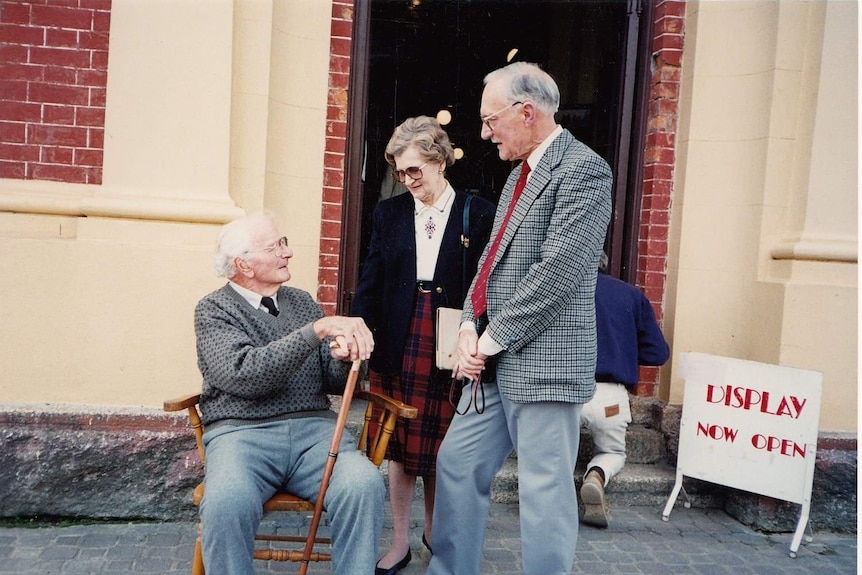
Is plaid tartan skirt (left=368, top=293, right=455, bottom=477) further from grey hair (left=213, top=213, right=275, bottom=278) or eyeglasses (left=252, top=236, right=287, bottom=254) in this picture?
grey hair (left=213, top=213, right=275, bottom=278)

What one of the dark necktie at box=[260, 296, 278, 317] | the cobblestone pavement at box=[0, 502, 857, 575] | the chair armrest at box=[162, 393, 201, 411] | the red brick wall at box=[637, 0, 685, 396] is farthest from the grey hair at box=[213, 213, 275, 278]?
the red brick wall at box=[637, 0, 685, 396]

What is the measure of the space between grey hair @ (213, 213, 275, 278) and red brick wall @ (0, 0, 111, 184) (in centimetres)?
141

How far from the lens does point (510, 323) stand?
265 cm

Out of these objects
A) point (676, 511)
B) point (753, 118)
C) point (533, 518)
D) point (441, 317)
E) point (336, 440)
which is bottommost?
point (676, 511)

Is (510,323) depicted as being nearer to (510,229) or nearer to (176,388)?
(510,229)

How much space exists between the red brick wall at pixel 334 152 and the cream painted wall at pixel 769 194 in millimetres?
2001

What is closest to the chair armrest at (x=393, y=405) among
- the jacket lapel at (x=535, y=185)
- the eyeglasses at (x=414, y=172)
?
the jacket lapel at (x=535, y=185)

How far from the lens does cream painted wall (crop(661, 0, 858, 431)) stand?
417 cm

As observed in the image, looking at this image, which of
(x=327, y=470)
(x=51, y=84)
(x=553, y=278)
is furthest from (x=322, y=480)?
(x=51, y=84)

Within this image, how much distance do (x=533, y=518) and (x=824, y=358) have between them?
2.31m

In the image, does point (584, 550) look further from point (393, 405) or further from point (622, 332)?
point (393, 405)

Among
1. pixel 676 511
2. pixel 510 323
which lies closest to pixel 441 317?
pixel 510 323

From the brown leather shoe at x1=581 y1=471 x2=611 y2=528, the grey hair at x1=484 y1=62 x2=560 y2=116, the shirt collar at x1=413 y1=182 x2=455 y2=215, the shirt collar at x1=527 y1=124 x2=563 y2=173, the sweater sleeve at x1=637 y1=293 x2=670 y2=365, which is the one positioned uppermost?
the grey hair at x1=484 y1=62 x2=560 y2=116

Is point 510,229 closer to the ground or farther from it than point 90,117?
closer to the ground
